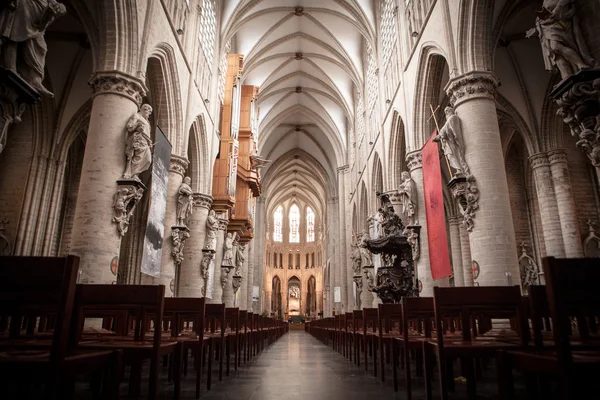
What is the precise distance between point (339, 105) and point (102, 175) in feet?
66.5

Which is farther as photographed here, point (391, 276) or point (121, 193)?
point (391, 276)

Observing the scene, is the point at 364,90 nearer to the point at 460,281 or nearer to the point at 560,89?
Answer: the point at 460,281

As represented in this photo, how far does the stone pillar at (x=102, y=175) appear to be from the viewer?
23.7 feet

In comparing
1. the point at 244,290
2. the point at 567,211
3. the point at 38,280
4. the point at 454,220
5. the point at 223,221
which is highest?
the point at 454,220

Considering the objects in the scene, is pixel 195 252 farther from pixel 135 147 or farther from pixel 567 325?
pixel 567 325

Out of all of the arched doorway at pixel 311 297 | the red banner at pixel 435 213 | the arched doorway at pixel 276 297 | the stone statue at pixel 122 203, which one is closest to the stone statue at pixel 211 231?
the stone statue at pixel 122 203

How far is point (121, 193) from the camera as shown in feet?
25.1

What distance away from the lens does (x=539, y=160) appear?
13.1 m

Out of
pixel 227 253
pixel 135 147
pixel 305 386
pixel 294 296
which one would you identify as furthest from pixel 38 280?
pixel 294 296

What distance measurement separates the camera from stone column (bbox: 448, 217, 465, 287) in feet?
60.2

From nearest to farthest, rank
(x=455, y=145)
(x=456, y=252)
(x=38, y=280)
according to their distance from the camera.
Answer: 1. (x=38, y=280)
2. (x=455, y=145)
3. (x=456, y=252)

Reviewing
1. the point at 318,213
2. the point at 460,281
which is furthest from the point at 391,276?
the point at 318,213

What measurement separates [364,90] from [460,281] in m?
10.4

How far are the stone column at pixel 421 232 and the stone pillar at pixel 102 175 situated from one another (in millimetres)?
7518
